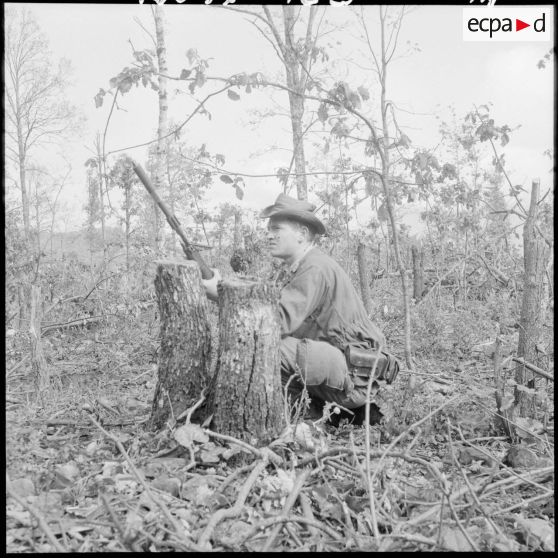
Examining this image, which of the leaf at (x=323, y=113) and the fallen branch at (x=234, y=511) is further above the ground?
the leaf at (x=323, y=113)

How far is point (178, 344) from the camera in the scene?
3303 mm

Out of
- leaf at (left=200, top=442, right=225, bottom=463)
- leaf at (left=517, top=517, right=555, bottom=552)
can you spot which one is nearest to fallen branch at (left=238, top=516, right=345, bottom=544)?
leaf at (left=200, top=442, right=225, bottom=463)

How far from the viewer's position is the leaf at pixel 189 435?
283 centimetres

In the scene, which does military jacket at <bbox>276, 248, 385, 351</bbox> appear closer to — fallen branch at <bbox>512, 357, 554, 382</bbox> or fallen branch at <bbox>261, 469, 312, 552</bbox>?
fallen branch at <bbox>512, 357, 554, 382</bbox>

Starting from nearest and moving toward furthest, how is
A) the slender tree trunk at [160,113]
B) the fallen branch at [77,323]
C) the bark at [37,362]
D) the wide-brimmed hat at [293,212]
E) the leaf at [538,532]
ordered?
the leaf at [538,532]
the wide-brimmed hat at [293,212]
the bark at [37,362]
the fallen branch at [77,323]
the slender tree trunk at [160,113]

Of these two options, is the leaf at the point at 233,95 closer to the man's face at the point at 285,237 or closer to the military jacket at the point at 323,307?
the man's face at the point at 285,237

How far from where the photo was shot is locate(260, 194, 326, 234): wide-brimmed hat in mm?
3990

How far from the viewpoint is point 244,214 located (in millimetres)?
14219

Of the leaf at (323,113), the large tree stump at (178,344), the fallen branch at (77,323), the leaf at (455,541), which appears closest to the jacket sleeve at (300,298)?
the large tree stump at (178,344)

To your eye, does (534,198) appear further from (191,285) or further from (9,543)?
(9,543)

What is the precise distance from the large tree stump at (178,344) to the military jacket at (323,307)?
549mm

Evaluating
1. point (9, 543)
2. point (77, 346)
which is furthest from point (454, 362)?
point (9, 543)

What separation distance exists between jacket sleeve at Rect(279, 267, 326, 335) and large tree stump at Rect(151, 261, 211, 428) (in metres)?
0.54

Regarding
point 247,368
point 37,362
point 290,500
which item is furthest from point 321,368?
point 37,362
